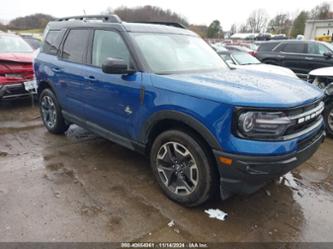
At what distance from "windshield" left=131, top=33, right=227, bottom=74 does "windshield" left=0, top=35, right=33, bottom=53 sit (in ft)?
17.4

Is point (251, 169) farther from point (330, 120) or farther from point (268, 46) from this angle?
point (268, 46)

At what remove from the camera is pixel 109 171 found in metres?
3.93

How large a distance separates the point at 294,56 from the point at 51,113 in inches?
360

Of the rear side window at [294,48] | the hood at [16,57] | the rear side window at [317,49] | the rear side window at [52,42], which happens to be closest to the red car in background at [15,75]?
the hood at [16,57]

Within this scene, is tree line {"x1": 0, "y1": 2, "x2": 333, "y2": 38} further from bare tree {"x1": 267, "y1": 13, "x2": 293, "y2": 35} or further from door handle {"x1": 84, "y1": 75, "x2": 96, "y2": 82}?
door handle {"x1": 84, "y1": 75, "x2": 96, "y2": 82}

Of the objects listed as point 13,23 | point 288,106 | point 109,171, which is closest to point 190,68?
point 288,106

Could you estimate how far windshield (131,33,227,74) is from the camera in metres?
3.40

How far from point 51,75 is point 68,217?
2705 mm

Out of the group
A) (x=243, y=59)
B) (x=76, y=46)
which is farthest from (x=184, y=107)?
(x=243, y=59)

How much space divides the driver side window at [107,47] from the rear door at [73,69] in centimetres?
21

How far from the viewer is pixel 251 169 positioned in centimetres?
255

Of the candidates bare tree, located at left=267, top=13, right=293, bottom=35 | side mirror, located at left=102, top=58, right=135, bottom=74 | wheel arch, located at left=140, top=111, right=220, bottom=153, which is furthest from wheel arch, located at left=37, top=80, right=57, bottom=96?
bare tree, located at left=267, top=13, right=293, bottom=35

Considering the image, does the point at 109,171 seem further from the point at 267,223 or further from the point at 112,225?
the point at 267,223

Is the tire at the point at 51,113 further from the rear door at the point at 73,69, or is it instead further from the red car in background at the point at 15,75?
the red car in background at the point at 15,75
